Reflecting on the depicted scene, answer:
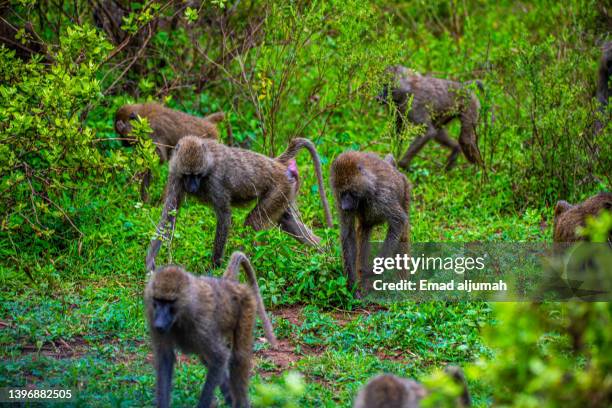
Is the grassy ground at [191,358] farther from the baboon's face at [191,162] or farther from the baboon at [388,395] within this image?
the baboon at [388,395]

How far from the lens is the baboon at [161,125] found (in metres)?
8.90

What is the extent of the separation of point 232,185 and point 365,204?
4.07 ft

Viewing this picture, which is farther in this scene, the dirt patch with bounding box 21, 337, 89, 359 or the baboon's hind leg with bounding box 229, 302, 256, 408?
the dirt patch with bounding box 21, 337, 89, 359

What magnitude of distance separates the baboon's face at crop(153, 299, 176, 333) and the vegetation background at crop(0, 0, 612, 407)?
0.74m

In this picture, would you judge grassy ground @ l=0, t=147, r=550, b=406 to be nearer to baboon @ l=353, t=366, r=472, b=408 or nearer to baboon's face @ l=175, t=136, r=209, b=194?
baboon's face @ l=175, t=136, r=209, b=194

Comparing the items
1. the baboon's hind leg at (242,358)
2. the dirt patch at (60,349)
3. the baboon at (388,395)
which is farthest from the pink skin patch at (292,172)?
the baboon at (388,395)

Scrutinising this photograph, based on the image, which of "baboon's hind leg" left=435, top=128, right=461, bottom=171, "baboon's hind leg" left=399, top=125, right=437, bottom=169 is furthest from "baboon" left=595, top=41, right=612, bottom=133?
"baboon's hind leg" left=399, top=125, right=437, bottom=169

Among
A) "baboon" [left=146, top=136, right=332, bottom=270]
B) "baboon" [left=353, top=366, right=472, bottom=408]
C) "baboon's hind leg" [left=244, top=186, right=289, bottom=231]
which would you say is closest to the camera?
"baboon" [left=353, top=366, right=472, bottom=408]

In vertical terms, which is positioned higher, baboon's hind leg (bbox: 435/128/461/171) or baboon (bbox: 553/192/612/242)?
baboon's hind leg (bbox: 435/128/461/171)

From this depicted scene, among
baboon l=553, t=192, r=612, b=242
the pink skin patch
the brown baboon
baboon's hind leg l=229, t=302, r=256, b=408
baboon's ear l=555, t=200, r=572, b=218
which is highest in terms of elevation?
the pink skin patch

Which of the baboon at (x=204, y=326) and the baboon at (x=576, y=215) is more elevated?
the baboon at (x=576, y=215)

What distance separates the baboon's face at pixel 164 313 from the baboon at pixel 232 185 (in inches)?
93.3

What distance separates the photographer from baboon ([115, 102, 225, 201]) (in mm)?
8898

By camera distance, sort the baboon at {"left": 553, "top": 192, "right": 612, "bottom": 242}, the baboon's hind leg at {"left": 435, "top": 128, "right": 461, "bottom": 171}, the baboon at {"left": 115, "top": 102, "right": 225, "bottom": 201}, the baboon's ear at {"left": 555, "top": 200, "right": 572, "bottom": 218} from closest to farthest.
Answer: the baboon at {"left": 553, "top": 192, "right": 612, "bottom": 242} < the baboon's ear at {"left": 555, "top": 200, "right": 572, "bottom": 218} < the baboon at {"left": 115, "top": 102, "right": 225, "bottom": 201} < the baboon's hind leg at {"left": 435, "top": 128, "right": 461, "bottom": 171}
